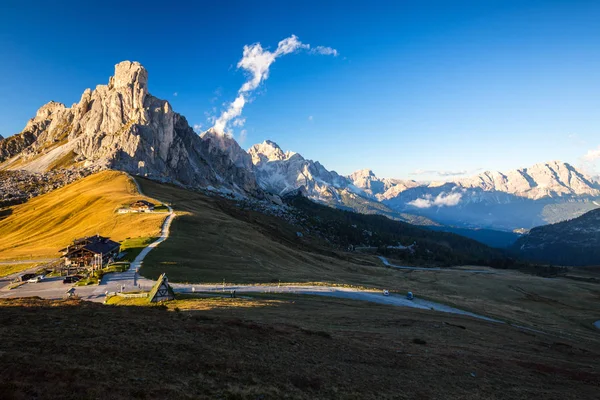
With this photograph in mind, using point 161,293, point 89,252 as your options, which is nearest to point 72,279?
point 89,252

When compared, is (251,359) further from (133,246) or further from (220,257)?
(133,246)

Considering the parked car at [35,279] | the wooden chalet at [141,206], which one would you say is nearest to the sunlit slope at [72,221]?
the wooden chalet at [141,206]

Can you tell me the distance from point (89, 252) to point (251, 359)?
58.0m

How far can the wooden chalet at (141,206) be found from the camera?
109 metres

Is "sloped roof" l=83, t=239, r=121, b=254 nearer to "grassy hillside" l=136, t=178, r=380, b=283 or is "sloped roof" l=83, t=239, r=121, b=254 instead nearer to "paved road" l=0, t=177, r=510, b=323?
"paved road" l=0, t=177, r=510, b=323

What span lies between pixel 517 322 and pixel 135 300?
6100cm

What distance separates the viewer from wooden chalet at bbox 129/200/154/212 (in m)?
109

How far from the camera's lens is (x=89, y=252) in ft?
214

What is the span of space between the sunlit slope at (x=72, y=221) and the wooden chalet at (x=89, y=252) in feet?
46.6

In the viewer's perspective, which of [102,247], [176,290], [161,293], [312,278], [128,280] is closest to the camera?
[161,293]

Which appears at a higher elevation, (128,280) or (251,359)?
(251,359)

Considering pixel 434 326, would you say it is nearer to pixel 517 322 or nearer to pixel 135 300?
pixel 517 322

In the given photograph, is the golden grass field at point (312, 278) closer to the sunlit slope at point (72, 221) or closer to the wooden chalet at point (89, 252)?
the wooden chalet at point (89, 252)

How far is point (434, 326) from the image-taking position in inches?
1630
